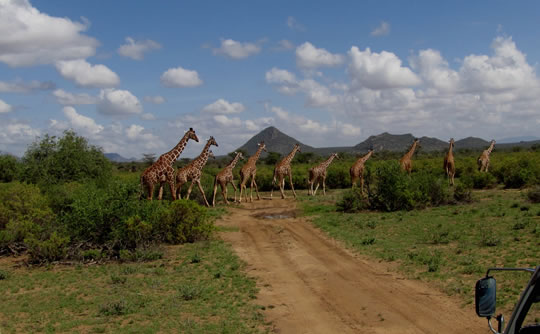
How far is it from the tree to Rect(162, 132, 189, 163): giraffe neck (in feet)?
13.5

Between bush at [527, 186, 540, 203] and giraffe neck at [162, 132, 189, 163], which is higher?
giraffe neck at [162, 132, 189, 163]

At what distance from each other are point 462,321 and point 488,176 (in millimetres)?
19251

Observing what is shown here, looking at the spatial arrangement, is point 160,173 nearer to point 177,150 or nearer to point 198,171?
point 177,150

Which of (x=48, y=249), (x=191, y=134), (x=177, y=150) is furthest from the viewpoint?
(x=191, y=134)

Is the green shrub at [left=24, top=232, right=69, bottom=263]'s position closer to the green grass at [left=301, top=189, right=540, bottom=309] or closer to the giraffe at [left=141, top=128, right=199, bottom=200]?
the giraffe at [left=141, top=128, right=199, bottom=200]

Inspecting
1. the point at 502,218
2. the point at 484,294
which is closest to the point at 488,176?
the point at 502,218

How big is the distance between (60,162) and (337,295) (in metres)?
14.6

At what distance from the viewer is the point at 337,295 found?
8414 mm

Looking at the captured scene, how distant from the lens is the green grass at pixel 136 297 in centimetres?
728

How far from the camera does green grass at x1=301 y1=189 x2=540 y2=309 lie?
352 inches

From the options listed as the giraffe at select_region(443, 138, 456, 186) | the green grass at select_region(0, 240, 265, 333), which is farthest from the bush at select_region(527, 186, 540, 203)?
the green grass at select_region(0, 240, 265, 333)

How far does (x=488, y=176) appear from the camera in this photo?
950 inches

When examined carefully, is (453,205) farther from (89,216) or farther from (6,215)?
(6,215)

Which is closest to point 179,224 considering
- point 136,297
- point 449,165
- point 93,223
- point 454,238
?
point 93,223
